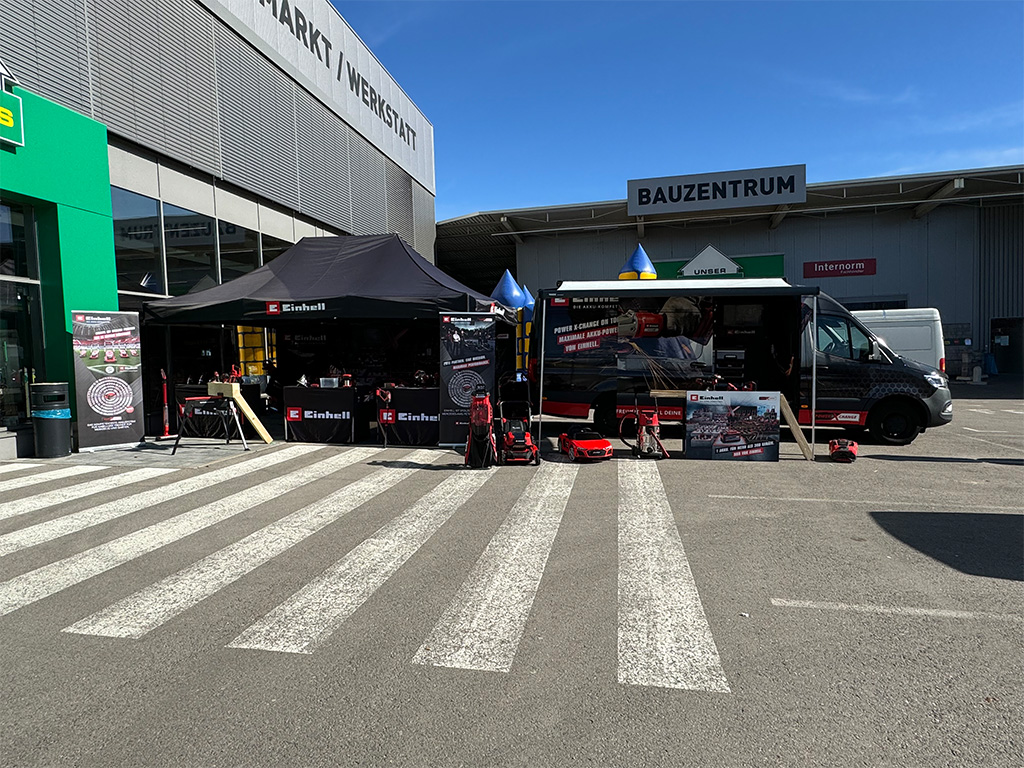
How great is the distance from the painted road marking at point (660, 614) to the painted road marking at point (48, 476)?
7556 mm

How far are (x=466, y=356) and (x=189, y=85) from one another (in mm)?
9468

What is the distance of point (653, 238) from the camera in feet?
97.7

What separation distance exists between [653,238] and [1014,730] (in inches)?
1142

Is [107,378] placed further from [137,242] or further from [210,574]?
[210,574]

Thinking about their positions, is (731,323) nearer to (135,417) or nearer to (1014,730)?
(1014,730)

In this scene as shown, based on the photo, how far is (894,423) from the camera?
10.4 metres

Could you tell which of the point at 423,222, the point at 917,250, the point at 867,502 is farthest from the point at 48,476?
the point at 917,250

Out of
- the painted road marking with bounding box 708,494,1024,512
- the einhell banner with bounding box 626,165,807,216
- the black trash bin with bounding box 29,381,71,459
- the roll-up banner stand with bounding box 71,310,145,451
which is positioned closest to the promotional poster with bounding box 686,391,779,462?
the painted road marking with bounding box 708,494,1024,512

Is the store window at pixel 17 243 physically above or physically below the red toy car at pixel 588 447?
above

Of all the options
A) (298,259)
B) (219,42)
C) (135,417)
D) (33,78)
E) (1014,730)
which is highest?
(219,42)

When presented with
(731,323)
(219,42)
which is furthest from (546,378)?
(219,42)

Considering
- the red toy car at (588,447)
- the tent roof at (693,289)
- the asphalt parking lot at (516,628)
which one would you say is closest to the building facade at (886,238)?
the tent roof at (693,289)

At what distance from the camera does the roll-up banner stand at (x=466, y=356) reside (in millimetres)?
10125

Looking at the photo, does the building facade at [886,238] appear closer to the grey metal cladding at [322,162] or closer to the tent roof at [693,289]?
the grey metal cladding at [322,162]
